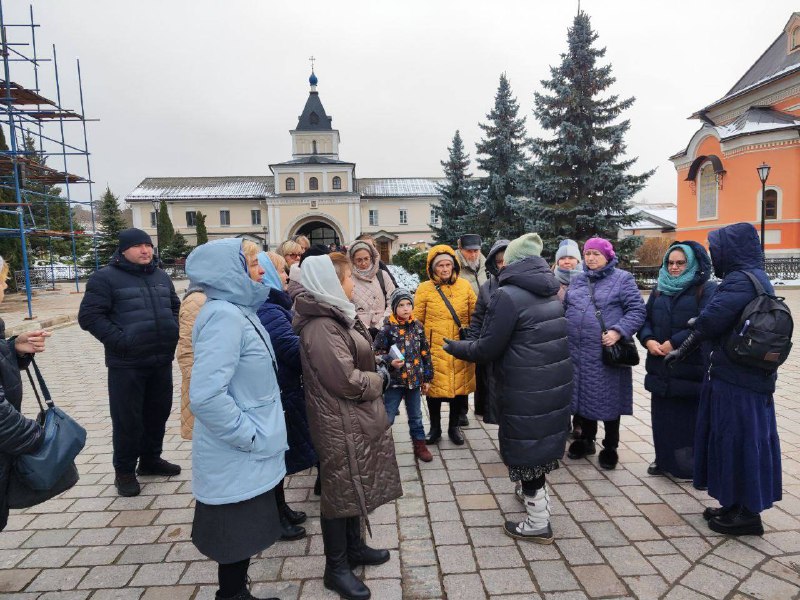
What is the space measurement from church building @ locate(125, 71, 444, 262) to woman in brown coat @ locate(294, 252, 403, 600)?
4601 centimetres

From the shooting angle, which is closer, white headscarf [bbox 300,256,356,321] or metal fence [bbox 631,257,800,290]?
white headscarf [bbox 300,256,356,321]

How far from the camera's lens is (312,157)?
165 feet

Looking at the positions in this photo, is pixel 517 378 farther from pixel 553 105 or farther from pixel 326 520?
pixel 553 105

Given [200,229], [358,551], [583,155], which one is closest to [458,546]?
[358,551]

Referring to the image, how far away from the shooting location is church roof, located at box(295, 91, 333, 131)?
168 ft

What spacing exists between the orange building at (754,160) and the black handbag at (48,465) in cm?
2669

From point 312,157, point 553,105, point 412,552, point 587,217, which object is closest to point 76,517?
point 412,552

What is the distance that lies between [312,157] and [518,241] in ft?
164

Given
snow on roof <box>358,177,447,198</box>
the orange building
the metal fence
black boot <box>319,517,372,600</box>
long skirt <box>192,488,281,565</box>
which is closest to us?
long skirt <box>192,488,281,565</box>

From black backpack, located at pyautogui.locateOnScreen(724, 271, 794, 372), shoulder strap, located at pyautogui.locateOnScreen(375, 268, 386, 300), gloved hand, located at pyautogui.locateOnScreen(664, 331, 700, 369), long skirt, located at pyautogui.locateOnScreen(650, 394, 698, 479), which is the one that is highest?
shoulder strap, located at pyautogui.locateOnScreen(375, 268, 386, 300)

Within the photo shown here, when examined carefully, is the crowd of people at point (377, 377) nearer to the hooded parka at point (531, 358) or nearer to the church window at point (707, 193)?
the hooded parka at point (531, 358)

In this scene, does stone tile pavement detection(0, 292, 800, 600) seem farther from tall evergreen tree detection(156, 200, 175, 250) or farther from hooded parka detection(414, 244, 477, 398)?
tall evergreen tree detection(156, 200, 175, 250)

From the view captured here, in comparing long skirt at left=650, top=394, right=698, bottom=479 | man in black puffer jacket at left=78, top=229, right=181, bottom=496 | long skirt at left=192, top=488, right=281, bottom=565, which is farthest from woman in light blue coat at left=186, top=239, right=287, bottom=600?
long skirt at left=650, top=394, right=698, bottom=479

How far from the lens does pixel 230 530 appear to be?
2287 millimetres
